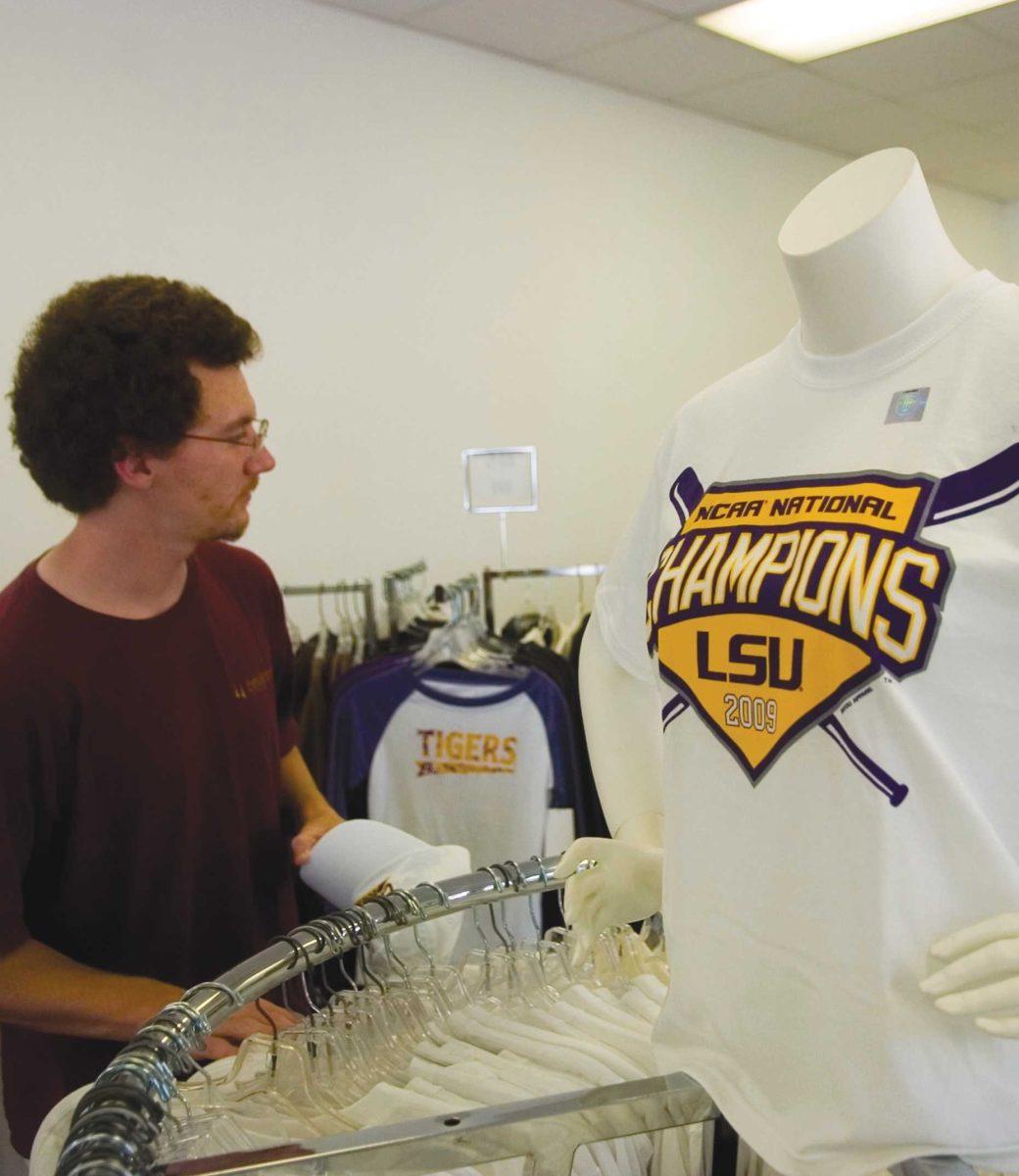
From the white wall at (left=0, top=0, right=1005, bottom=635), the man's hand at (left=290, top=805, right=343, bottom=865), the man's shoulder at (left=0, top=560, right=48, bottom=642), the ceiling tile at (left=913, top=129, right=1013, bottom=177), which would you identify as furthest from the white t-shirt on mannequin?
the ceiling tile at (left=913, top=129, right=1013, bottom=177)

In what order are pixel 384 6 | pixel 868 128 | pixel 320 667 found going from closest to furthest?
pixel 320 667, pixel 384 6, pixel 868 128

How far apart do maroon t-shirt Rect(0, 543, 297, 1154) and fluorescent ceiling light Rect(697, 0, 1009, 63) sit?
9.25ft

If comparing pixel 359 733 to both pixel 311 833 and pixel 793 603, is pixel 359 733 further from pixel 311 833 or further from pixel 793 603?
pixel 793 603

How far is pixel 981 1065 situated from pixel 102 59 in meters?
2.97

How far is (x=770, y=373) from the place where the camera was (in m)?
1.13

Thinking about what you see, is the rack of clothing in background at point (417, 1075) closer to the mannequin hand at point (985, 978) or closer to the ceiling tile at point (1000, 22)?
the mannequin hand at point (985, 978)

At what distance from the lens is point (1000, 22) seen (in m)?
4.11

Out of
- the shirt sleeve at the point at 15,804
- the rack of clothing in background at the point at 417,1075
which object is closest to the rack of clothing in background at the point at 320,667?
the shirt sleeve at the point at 15,804

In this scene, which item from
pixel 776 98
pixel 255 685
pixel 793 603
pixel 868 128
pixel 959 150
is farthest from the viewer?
pixel 959 150

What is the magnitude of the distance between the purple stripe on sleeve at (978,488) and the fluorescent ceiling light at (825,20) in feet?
10.8

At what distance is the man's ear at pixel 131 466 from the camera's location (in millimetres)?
1866

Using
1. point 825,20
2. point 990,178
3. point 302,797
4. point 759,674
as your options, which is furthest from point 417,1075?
point 990,178

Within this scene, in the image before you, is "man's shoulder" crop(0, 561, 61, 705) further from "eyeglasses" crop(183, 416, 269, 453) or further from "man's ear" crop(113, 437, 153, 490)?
"eyeglasses" crop(183, 416, 269, 453)

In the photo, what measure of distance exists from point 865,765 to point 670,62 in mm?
3841
